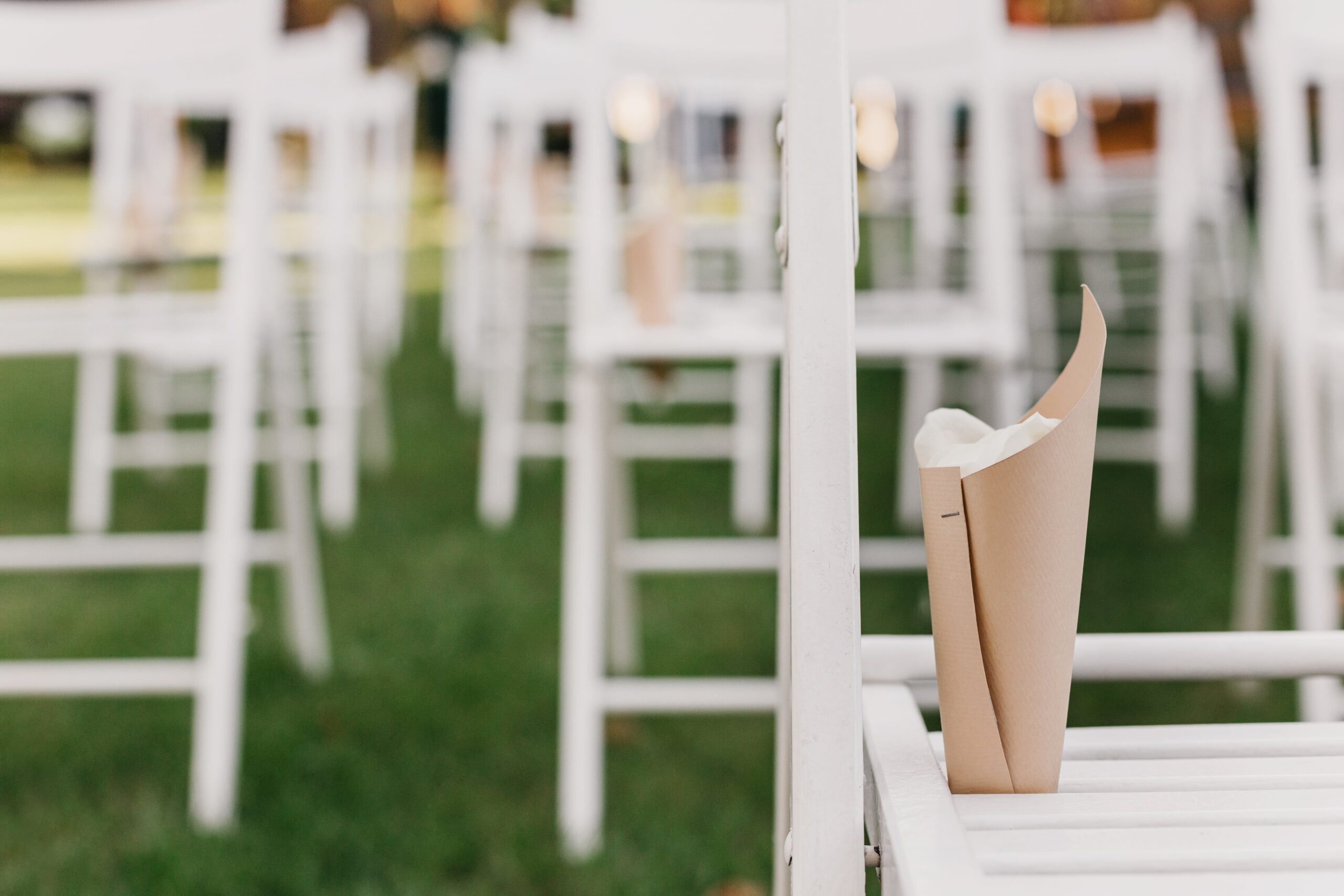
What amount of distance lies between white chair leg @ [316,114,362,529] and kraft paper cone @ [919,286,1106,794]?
239cm

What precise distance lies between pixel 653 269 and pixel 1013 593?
94 cm

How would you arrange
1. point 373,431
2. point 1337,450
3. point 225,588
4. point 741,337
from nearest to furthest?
1. point 741,337
2. point 225,588
3. point 1337,450
4. point 373,431

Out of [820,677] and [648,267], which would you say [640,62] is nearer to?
[648,267]

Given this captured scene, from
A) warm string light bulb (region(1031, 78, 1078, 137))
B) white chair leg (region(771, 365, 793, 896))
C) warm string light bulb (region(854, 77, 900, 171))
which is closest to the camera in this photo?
white chair leg (region(771, 365, 793, 896))

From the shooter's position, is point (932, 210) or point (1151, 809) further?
point (932, 210)

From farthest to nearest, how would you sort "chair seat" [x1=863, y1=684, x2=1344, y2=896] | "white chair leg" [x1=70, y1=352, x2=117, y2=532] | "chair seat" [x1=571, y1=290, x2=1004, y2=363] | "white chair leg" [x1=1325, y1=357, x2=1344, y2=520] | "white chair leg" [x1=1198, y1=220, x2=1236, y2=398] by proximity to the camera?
"white chair leg" [x1=1198, y1=220, x2=1236, y2=398], "white chair leg" [x1=70, y1=352, x2=117, y2=532], "white chair leg" [x1=1325, y1=357, x2=1344, y2=520], "chair seat" [x1=571, y1=290, x2=1004, y2=363], "chair seat" [x1=863, y1=684, x2=1344, y2=896]

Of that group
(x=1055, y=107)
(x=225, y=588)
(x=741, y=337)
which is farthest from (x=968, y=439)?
(x=1055, y=107)

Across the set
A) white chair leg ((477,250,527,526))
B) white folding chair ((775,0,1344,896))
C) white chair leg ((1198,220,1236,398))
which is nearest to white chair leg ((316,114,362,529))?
white chair leg ((477,250,527,526))

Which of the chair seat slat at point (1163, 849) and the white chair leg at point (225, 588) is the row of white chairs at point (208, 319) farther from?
the chair seat slat at point (1163, 849)

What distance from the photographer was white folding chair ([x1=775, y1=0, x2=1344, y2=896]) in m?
0.41

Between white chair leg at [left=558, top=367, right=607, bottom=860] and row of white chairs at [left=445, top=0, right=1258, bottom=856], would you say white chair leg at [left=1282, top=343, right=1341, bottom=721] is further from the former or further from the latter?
white chair leg at [left=558, top=367, right=607, bottom=860]

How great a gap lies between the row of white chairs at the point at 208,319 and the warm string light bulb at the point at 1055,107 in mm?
1764

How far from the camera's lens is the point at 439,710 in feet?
5.94

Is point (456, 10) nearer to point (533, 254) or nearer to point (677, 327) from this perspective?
point (533, 254)
